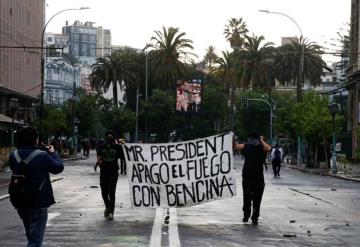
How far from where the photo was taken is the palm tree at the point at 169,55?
8031 cm

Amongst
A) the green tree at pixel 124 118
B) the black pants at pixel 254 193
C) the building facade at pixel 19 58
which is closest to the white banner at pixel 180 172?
the black pants at pixel 254 193

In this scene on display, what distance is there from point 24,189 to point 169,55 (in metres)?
72.8

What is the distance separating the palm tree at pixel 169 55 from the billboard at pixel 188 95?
1441 mm

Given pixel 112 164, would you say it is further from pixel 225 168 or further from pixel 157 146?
pixel 225 168

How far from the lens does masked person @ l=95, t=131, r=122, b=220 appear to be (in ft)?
47.2

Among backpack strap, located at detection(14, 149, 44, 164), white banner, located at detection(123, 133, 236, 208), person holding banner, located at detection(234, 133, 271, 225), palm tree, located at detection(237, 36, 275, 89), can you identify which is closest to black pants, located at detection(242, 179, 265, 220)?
person holding banner, located at detection(234, 133, 271, 225)

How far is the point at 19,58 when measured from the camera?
6869 centimetres

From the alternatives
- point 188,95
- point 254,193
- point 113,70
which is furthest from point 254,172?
point 113,70

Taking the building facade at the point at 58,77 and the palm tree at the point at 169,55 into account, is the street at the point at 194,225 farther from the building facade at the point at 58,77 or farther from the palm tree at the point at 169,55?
the building facade at the point at 58,77

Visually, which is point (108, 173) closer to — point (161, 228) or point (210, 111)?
point (161, 228)

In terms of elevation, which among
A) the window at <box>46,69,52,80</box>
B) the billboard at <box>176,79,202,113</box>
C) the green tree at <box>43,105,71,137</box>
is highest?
the window at <box>46,69,52,80</box>

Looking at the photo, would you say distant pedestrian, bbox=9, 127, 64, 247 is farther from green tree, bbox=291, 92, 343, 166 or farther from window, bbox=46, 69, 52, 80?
window, bbox=46, 69, 52, 80

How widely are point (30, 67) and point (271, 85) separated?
2498 centimetres

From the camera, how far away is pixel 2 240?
37.5 feet
